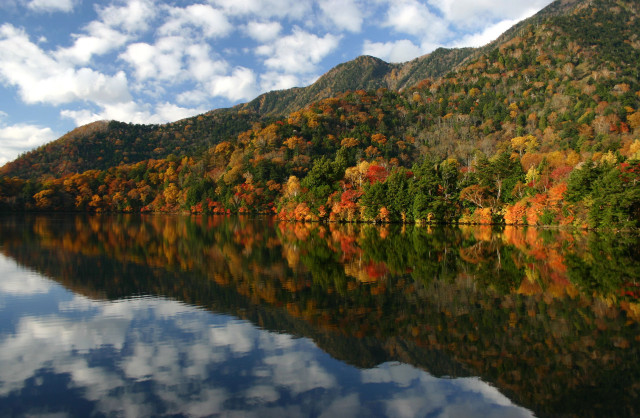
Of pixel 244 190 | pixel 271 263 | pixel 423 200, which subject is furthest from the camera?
pixel 244 190

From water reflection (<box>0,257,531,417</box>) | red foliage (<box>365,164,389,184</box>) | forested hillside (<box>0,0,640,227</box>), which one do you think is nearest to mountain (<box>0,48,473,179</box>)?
forested hillside (<box>0,0,640,227</box>)

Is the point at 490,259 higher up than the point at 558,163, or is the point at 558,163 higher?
the point at 558,163

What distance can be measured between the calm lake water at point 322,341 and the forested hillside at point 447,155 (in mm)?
30055

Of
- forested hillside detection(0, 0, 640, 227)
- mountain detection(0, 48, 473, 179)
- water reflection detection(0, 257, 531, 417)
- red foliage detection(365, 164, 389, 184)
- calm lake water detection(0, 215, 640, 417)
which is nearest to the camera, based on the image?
water reflection detection(0, 257, 531, 417)

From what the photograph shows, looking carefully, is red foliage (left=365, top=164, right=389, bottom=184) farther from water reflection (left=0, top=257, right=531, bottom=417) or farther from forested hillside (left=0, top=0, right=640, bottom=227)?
water reflection (left=0, top=257, right=531, bottom=417)

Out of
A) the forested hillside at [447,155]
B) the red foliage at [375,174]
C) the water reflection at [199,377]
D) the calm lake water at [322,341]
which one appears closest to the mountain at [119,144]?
the forested hillside at [447,155]

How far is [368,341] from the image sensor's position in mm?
9070

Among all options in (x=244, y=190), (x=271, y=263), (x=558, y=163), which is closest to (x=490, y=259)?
Result: (x=271, y=263)

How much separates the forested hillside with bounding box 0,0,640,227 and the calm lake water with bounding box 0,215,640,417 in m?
30.1

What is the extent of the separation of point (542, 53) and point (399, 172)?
103 m

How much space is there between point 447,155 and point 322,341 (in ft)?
340

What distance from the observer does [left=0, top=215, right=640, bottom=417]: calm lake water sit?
669cm

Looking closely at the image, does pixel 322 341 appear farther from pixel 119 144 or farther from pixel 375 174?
pixel 119 144

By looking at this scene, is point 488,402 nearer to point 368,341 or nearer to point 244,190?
point 368,341
